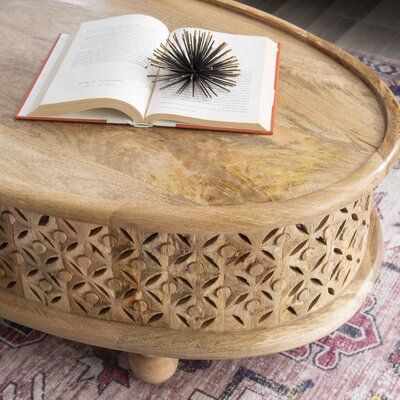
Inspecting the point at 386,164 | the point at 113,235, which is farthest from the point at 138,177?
the point at 386,164

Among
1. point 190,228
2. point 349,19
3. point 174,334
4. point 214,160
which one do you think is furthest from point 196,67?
point 349,19

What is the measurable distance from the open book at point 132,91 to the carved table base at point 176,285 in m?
0.23

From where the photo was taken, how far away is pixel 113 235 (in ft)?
3.88

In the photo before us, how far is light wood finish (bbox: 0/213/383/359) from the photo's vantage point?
1263 mm

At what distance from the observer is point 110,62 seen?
1396mm

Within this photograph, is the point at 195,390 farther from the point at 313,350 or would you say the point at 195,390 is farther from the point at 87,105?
the point at 87,105

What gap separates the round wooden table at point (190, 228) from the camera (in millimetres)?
1152

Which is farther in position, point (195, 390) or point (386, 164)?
point (195, 390)

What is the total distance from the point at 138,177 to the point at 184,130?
0.52 feet

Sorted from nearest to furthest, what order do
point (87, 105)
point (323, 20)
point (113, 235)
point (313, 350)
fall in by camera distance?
1. point (113, 235)
2. point (87, 105)
3. point (313, 350)
4. point (323, 20)

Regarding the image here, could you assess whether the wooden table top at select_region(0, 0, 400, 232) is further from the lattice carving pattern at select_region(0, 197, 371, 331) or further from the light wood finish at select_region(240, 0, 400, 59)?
the light wood finish at select_region(240, 0, 400, 59)

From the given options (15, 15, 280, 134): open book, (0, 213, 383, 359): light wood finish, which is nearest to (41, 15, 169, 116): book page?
(15, 15, 280, 134): open book

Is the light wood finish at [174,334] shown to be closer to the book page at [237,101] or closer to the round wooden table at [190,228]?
the round wooden table at [190,228]

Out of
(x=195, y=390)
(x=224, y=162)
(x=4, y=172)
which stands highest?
(x=224, y=162)
